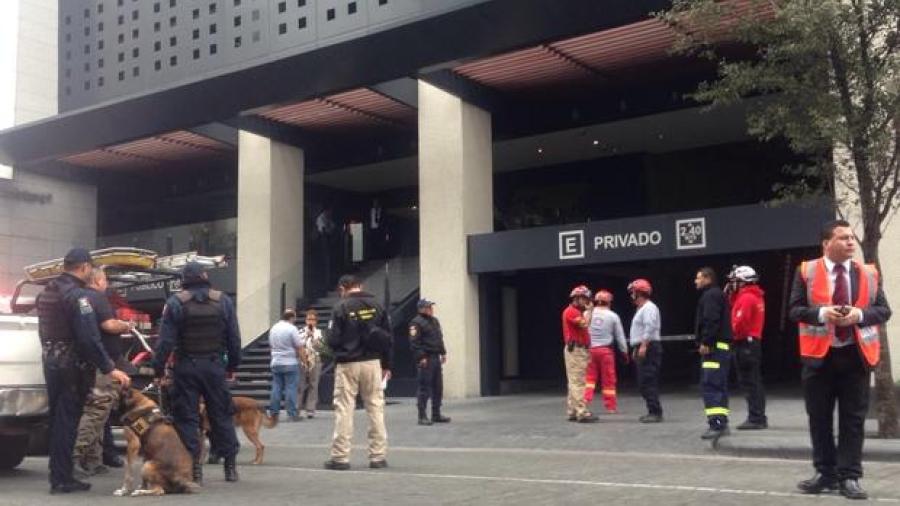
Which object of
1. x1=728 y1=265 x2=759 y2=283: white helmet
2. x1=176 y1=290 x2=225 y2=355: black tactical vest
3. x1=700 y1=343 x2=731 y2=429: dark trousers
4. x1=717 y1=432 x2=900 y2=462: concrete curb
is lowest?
x1=717 y1=432 x2=900 y2=462: concrete curb

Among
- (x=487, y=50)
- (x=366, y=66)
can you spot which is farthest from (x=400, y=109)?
(x=487, y=50)

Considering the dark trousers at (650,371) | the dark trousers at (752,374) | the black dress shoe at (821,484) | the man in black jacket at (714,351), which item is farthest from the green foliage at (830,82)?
the black dress shoe at (821,484)

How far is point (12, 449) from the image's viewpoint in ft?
27.6

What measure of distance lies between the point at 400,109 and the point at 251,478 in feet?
48.4

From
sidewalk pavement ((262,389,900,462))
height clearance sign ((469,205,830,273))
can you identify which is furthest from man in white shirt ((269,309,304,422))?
height clearance sign ((469,205,830,273))

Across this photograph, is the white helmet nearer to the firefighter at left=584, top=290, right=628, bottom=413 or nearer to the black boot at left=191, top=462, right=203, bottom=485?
the firefighter at left=584, top=290, right=628, bottom=413

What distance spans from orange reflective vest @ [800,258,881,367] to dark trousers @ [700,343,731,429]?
3724 mm

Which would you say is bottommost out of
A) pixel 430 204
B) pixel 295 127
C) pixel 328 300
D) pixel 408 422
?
pixel 408 422

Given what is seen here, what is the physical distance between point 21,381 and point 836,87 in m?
8.50

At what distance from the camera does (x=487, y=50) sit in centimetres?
1698

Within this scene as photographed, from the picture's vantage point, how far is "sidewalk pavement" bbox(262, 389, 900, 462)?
9.23 meters

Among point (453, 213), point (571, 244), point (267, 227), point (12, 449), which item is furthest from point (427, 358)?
point (267, 227)

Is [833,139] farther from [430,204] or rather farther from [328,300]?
[328,300]

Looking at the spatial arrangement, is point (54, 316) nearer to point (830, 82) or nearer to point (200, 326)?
point (200, 326)
